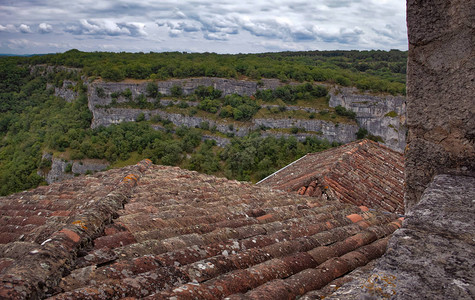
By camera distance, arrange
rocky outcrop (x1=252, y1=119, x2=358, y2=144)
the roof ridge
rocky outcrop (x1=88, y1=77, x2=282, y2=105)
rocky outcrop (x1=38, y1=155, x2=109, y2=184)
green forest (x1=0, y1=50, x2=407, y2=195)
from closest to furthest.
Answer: the roof ridge → rocky outcrop (x1=38, y1=155, x2=109, y2=184) → green forest (x1=0, y1=50, x2=407, y2=195) → rocky outcrop (x1=252, y1=119, x2=358, y2=144) → rocky outcrop (x1=88, y1=77, x2=282, y2=105)

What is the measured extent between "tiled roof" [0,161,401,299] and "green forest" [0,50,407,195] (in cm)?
4564

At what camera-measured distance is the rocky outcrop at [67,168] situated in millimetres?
53406

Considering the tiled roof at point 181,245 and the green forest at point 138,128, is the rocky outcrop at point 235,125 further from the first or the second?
the tiled roof at point 181,245

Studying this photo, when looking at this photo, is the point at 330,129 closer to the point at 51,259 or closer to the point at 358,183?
the point at 358,183

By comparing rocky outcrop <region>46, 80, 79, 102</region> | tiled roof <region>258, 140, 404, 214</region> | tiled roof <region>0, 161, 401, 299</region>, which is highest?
rocky outcrop <region>46, 80, 79, 102</region>

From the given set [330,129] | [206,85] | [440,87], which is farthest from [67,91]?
[440,87]

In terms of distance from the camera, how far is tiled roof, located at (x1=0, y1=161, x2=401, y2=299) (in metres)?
2.59

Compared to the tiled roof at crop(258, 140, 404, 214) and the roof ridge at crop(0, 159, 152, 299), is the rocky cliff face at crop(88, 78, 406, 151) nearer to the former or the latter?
the tiled roof at crop(258, 140, 404, 214)

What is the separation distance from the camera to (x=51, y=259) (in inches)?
110

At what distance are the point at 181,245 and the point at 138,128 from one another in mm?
61889

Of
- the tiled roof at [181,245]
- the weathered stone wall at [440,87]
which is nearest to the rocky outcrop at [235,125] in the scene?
the tiled roof at [181,245]

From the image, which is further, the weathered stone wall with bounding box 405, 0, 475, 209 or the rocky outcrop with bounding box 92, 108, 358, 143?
the rocky outcrop with bounding box 92, 108, 358, 143

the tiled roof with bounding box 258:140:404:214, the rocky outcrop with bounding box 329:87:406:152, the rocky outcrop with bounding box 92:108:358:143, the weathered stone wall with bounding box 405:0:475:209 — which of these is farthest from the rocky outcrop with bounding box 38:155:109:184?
the weathered stone wall with bounding box 405:0:475:209

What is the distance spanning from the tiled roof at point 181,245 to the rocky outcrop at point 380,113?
58953 mm
